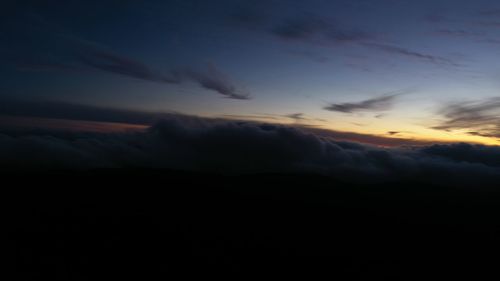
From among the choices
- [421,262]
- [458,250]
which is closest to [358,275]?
[421,262]

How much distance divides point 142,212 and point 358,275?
405 ft

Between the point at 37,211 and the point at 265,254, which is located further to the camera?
the point at 37,211

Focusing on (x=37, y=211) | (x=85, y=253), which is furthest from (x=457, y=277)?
(x=37, y=211)

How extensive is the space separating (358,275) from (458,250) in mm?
65311

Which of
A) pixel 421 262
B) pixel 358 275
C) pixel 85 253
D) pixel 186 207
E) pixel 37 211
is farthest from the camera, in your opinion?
pixel 186 207

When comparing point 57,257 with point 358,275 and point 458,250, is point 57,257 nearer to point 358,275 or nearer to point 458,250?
point 358,275

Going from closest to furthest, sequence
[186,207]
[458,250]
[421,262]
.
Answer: [421,262] → [458,250] → [186,207]

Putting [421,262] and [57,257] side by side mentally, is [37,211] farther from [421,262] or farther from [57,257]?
[421,262]

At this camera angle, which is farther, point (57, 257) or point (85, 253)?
point (85, 253)

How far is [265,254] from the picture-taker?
124 m

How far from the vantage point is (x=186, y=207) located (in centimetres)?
19662

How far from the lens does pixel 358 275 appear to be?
10881cm

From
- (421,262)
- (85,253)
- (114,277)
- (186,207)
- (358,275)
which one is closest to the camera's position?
(114,277)

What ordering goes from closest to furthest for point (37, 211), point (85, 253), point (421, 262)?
point (85, 253) < point (421, 262) < point (37, 211)
